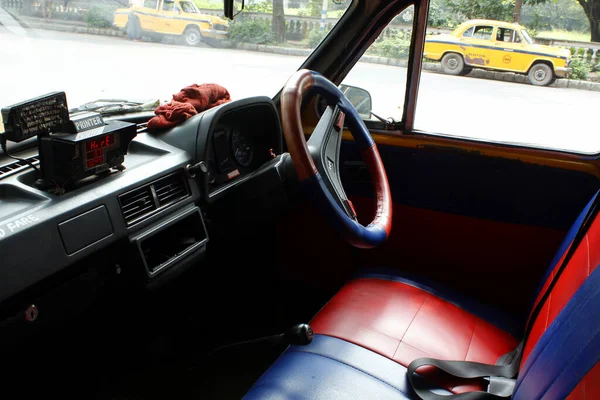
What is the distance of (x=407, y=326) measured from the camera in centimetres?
156

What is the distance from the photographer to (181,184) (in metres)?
1.72

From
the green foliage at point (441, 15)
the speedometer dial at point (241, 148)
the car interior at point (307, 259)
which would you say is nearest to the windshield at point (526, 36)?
the green foliage at point (441, 15)

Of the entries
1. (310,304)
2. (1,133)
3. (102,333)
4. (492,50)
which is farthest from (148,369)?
(492,50)

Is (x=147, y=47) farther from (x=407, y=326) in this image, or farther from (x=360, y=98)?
(x=407, y=326)

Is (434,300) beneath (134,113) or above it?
beneath

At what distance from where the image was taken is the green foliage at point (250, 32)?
7.29 ft

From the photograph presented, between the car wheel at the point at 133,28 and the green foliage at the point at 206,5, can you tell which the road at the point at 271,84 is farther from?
the green foliage at the point at 206,5

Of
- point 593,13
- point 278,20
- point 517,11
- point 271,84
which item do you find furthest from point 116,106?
point 593,13

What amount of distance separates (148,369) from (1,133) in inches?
43.6

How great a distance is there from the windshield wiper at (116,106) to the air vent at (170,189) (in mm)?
448

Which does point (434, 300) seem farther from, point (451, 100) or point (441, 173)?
point (451, 100)

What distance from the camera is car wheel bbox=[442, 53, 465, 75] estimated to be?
2051 millimetres

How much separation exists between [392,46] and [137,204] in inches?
48.0

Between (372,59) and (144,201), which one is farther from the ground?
(372,59)
